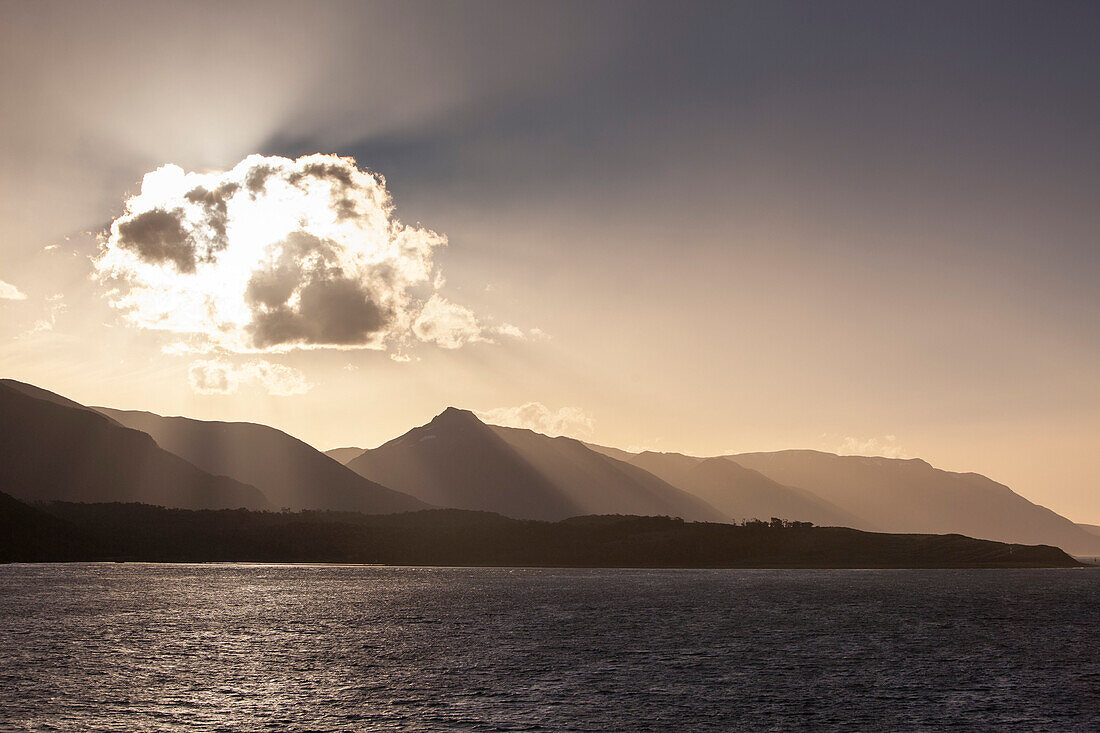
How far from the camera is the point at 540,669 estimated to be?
80.4m

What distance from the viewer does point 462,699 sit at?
65.8 metres

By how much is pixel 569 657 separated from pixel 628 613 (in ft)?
190

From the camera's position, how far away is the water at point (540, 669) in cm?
5900

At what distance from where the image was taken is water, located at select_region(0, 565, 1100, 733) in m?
59.0

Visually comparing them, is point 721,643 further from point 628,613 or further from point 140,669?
point 140,669

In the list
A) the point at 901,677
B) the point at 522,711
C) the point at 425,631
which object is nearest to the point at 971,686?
the point at 901,677

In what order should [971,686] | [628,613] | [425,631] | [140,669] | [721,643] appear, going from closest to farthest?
[971,686]
[140,669]
[721,643]
[425,631]
[628,613]

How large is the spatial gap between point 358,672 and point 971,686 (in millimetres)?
53226

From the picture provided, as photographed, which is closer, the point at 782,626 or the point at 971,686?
the point at 971,686

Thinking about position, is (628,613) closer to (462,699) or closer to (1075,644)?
(1075,644)

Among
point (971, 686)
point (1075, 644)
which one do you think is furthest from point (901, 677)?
point (1075, 644)

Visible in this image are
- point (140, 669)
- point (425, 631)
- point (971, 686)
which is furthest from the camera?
point (425, 631)

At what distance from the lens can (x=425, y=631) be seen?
118 metres

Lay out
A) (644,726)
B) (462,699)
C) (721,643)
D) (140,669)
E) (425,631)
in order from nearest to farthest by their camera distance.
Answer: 1. (644,726)
2. (462,699)
3. (140,669)
4. (721,643)
5. (425,631)
